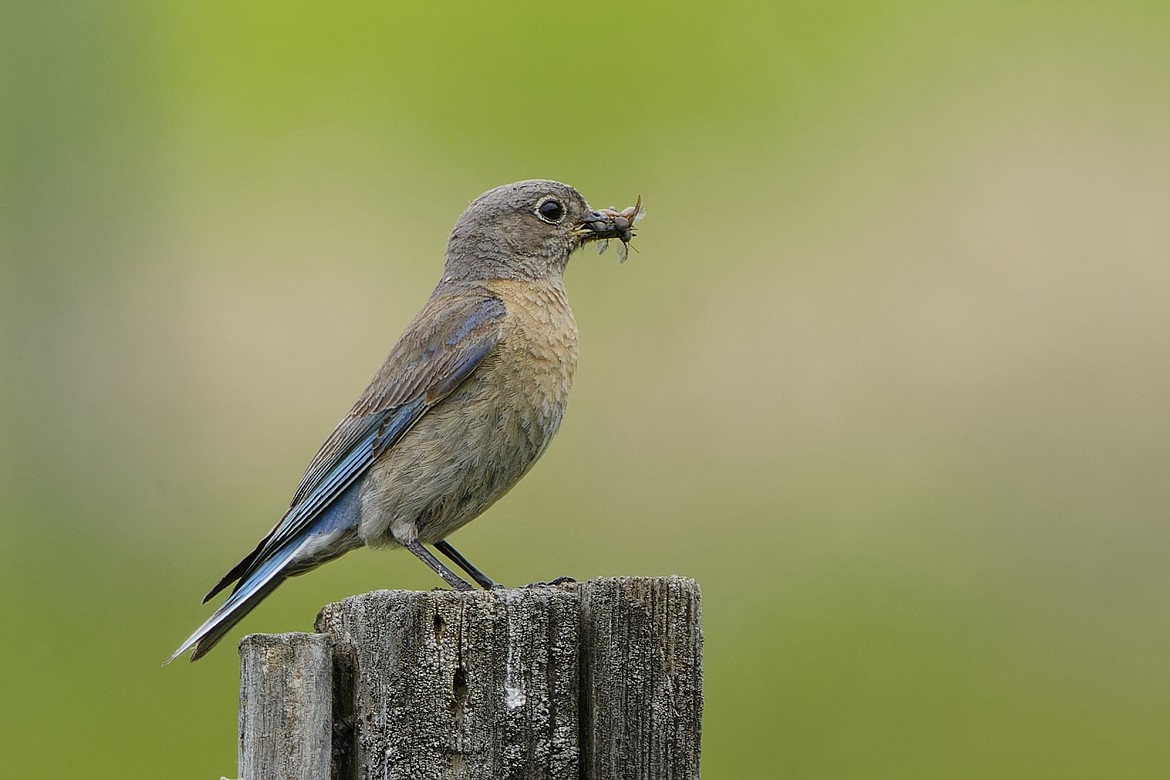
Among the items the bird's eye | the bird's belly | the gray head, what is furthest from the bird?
the bird's eye

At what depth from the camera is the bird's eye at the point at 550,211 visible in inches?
259

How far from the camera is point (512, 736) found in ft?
11.7

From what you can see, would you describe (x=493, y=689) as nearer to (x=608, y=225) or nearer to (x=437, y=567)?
(x=437, y=567)

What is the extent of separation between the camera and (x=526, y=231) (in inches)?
258

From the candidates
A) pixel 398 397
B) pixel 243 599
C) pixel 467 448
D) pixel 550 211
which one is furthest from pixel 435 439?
pixel 550 211

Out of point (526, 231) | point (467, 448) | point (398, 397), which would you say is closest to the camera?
point (467, 448)

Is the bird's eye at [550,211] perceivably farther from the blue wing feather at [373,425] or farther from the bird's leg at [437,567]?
the bird's leg at [437,567]

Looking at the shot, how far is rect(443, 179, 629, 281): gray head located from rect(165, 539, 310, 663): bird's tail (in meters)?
1.41

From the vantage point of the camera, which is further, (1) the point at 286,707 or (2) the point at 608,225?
(2) the point at 608,225

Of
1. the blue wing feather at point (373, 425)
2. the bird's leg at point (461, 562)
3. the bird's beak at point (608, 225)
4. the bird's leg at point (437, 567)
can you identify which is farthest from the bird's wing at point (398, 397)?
the bird's beak at point (608, 225)

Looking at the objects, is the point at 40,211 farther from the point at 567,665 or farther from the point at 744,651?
the point at 567,665

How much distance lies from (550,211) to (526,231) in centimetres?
13

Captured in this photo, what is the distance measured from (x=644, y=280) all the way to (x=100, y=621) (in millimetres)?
3702

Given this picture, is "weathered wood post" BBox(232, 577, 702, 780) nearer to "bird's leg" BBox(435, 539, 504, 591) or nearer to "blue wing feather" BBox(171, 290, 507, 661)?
"blue wing feather" BBox(171, 290, 507, 661)
